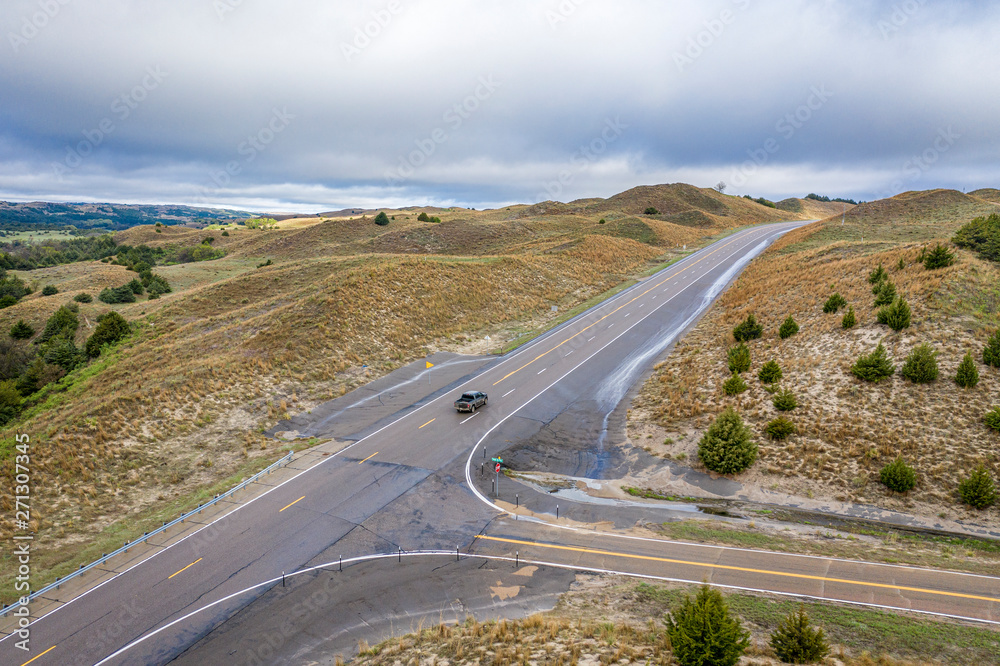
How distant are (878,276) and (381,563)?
121 feet

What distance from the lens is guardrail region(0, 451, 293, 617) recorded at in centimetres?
1401

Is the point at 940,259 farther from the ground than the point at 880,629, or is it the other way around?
the point at 940,259

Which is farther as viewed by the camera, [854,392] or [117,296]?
[117,296]

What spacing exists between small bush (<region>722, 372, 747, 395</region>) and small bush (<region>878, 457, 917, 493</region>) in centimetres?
819

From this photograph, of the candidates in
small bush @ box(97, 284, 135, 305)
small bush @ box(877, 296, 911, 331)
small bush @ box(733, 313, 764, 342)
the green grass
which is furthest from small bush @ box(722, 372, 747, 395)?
small bush @ box(97, 284, 135, 305)

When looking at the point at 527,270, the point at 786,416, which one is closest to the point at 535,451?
the point at 786,416

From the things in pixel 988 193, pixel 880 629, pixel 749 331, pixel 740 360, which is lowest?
pixel 880 629

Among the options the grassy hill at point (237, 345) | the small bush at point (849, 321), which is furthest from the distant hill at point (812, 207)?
the small bush at point (849, 321)

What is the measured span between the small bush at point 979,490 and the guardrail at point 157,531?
28.7 meters

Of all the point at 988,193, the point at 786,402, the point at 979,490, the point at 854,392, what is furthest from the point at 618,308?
the point at 988,193

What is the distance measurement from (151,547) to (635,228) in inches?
3461

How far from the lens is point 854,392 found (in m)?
22.9

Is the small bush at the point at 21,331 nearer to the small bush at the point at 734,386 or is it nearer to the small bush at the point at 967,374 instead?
the small bush at the point at 734,386

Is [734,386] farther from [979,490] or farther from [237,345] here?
[237,345]
